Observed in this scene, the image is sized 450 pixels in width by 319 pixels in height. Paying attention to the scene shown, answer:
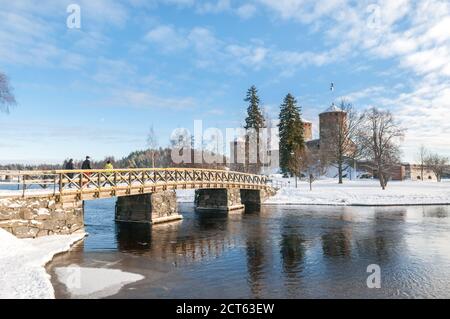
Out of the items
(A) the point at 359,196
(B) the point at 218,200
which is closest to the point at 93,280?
(B) the point at 218,200

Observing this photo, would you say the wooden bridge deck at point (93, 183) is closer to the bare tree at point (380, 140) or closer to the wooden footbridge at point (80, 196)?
the wooden footbridge at point (80, 196)

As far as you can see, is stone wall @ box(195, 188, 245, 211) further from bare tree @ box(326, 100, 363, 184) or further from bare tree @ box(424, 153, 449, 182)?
bare tree @ box(424, 153, 449, 182)

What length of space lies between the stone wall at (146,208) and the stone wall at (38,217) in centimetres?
605

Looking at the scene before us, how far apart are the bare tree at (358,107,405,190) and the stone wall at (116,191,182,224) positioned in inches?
1203

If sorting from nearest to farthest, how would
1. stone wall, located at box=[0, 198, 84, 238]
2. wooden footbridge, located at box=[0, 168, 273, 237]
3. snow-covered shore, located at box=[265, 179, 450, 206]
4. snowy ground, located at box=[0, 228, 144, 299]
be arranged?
1. snowy ground, located at box=[0, 228, 144, 299]
2. stone wall, located at box=[0, 198, 84, 238]
3. wooden footbridge, located at box=[0, 168, 273, 237]
4. snow-covered shore, located at box=[265, 179, 450, 206]

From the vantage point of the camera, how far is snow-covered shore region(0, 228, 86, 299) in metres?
9.33

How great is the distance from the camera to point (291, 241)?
17.7 meters

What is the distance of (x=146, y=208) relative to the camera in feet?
79.7

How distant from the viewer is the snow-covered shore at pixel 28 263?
933 cm

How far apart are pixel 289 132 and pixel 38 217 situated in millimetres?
46664

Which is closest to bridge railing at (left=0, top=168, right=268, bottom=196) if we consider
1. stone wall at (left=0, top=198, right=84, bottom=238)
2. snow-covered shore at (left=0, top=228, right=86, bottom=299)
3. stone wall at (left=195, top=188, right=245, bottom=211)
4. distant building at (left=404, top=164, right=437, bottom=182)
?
stone wall at (left=0, top=198, right=84, bottom=238)

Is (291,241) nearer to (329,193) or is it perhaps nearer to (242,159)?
(329,193)

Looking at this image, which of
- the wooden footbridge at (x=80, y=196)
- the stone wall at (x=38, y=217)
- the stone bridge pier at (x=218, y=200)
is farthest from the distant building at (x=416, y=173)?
the stone wall at (x=38, y=217)
